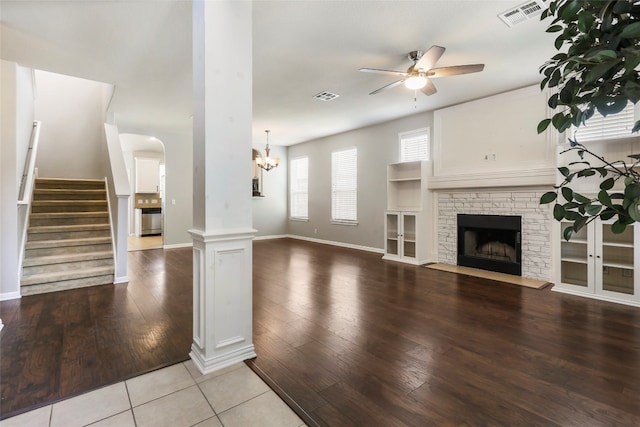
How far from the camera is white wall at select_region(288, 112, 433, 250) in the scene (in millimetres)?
6410

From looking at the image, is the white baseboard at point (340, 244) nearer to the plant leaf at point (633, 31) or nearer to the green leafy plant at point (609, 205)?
the green leafy plant at point (609, 205)

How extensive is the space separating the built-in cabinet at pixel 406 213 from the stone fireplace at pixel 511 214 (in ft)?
1.13

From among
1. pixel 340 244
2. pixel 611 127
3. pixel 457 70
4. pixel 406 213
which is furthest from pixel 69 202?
pixel 611 127

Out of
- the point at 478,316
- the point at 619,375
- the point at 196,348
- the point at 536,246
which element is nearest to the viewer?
the point at 619,375

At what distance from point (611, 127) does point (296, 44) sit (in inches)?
155

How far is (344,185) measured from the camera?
301 inches

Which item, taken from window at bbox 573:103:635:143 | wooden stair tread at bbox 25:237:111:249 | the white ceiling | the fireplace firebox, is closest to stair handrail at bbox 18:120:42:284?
wooden stair tread at bbox 25:237:111:249

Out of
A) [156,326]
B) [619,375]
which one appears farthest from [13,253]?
[619,375]

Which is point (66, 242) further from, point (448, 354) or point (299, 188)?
point (299, 188)

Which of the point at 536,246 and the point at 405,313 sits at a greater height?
the point at 536,246

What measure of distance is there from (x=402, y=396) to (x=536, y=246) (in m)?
3.76

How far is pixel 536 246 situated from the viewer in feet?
14.6

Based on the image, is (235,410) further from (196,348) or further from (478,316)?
(478,316)

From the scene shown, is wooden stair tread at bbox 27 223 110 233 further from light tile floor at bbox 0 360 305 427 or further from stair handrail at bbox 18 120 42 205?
light tile floor at bbox 0 360 305 427
